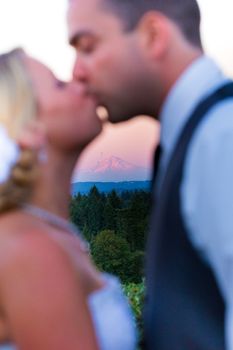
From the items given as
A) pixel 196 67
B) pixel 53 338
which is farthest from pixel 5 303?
pixel 196 67

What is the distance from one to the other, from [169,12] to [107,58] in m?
0.24

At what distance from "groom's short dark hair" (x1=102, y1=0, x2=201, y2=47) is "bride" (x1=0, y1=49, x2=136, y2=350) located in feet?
0.92

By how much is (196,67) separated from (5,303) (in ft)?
3.05

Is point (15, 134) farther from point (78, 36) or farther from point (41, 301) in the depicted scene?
point (41, 301)

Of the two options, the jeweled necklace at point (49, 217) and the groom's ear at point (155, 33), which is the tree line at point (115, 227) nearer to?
the jeweled necklace at point (49, 217)

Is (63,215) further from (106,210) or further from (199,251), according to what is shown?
(106,210)

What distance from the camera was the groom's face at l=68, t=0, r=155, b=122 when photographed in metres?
2.84

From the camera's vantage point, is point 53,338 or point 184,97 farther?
point 184,97

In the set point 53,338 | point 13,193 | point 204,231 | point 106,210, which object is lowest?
point 53,338

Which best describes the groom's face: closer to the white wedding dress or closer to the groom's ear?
the groom's ear

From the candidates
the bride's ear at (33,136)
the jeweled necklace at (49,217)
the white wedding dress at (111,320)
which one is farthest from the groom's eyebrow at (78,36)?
the white wedding dress at (111,320)

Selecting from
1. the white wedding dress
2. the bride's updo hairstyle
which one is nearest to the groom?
the white wedding dress

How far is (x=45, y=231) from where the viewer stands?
2615 millimetres

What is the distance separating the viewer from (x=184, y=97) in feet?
8.88
